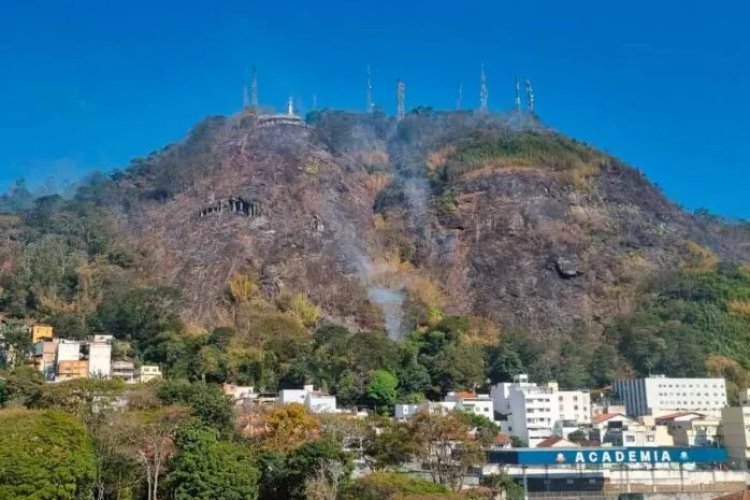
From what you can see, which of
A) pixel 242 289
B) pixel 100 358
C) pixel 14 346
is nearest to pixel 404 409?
pixel 100 358

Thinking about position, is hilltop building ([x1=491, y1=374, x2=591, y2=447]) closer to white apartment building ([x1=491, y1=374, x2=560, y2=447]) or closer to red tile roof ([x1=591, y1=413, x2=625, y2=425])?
white apartment building ([x1=491, y1=374, x2=560, y2=447])

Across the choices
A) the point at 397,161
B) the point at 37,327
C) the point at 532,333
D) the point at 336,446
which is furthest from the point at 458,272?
the point at 336,446

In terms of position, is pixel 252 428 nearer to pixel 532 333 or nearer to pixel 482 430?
pixel 482 430

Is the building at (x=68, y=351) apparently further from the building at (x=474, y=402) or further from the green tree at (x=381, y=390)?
the building at (x=474, y=402)

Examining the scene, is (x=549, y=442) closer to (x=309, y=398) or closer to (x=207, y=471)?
(x=309, y=398)

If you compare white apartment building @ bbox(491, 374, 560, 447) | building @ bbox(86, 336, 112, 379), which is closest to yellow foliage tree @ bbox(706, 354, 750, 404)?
white apartment building @ bbox(491, 374, 560, 447)

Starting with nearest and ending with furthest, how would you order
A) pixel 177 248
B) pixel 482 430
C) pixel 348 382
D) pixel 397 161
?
pixel 482 430 → pixel 348 382 → pixel 177 248 → pixel 397 161
